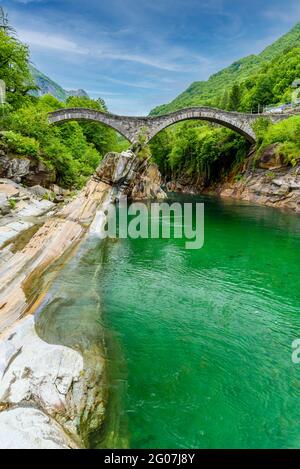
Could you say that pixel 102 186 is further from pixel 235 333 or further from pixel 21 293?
pixel 235 333

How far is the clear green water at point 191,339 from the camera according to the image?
15.7 feet

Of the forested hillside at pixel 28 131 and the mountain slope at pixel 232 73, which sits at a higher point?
the mountain slope at pixel 232 73

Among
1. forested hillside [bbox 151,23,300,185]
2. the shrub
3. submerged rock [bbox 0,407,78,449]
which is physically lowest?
submerged rock [bbox 0,407,78,449]

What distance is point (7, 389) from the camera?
4.45 m

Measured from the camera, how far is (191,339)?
7.25 meters

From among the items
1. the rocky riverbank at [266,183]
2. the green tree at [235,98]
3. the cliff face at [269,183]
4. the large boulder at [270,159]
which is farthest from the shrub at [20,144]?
the green tree at [235,98]

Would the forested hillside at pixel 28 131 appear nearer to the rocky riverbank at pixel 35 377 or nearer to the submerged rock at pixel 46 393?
the rocky riverbank at pixel 35 377

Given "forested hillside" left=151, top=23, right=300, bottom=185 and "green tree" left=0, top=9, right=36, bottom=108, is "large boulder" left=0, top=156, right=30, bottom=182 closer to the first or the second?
"green tree" left=0, top=9, right=36, bottom=108

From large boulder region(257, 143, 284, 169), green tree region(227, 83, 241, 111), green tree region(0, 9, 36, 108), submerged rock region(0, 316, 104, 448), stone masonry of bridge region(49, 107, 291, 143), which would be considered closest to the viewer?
submerged rock region(0, 316, 104, 448)

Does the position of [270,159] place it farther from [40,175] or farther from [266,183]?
[40,175]

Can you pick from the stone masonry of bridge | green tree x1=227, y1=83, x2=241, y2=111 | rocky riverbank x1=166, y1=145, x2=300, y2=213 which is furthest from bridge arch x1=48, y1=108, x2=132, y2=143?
green tree x1=227, y1=83, x2=241, y2=111

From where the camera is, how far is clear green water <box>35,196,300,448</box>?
479 centimetres

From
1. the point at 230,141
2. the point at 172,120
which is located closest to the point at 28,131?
the point at 172,120
